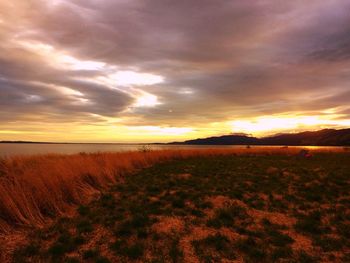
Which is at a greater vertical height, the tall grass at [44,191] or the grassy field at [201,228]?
the tall grass at [44,191]

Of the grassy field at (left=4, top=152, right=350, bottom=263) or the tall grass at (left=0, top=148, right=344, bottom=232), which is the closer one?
the grassy field at (left=4, top=152, right=350, bottom=263)

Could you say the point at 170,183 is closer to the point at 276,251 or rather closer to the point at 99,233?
the point at 99,233

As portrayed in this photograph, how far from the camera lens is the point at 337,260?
412 cm

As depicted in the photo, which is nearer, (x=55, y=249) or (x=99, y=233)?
(x=55, y=249)

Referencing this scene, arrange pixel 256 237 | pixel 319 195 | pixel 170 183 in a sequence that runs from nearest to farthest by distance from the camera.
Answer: pixel 256 237, pixel 319 195, pixel 170 183

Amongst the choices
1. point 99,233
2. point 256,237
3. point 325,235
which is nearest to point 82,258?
point 99,233

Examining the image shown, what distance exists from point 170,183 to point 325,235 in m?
6.28

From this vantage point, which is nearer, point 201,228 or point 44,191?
point 201,228

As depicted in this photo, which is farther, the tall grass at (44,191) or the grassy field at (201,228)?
the tall grass at (44,191)

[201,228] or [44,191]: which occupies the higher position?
[44,191]

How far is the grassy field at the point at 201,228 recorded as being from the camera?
13.9 ft

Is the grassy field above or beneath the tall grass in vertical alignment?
beneath

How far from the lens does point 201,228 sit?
18.0ft

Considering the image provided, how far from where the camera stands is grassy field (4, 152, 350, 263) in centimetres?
424
